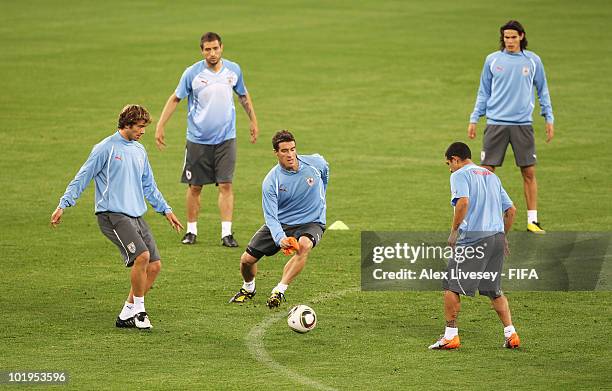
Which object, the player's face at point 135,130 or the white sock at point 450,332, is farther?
the player's face at point 135,130

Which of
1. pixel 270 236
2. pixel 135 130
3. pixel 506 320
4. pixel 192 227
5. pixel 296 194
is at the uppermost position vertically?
pixel 135 130

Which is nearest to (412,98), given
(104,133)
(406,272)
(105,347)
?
(104,133)

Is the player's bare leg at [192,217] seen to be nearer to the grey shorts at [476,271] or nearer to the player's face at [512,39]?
the player's face at [512,39]

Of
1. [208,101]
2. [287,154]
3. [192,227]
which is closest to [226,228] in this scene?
[192,227]

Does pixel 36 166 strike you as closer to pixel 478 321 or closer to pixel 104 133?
pixel 104 133

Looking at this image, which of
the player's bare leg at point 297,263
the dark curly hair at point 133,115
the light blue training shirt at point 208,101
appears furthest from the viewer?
the light blue training shirt at point 208,101

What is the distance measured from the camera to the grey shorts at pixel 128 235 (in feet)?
40.4

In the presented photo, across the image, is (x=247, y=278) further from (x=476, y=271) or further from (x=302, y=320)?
(x=476, y=271)

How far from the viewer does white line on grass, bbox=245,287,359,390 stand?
1073 centimetres

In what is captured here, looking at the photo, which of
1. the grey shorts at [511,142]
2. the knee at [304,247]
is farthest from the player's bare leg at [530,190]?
the knee at [304,247]

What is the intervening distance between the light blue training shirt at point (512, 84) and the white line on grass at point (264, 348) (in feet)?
13.9

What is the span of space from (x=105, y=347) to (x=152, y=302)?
5.83 feet

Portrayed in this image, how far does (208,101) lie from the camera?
16.5 meters

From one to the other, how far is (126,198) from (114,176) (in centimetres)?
25
